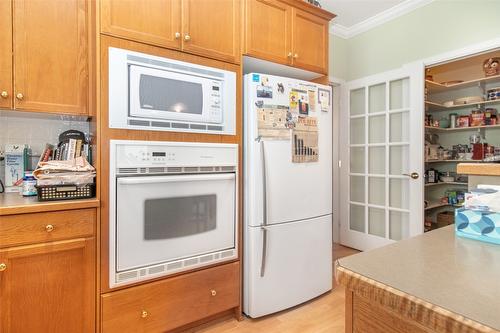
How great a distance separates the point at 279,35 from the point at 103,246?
5.89 ft

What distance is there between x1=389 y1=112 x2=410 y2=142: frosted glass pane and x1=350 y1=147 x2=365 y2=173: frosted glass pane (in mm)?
380

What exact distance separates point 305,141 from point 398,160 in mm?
1380

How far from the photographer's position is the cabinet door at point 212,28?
5.50 ft

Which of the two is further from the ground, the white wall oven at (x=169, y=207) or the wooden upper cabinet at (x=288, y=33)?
→ the wooden upper cabinet at (x=288, y=33)

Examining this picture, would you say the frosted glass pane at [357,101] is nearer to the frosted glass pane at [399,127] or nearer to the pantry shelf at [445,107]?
the frosted glass pane at [399,127]

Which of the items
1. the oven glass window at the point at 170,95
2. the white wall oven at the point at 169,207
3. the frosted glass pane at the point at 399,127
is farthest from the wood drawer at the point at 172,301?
the frosted glass pane at the point at 399,127

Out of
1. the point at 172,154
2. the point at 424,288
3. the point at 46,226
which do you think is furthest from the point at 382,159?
the point at 46,226

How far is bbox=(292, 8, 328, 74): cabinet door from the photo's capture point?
7.01 ft

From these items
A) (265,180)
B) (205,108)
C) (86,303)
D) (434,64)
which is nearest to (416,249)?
(265,180)

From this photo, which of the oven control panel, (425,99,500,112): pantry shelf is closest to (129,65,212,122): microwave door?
the oven control panel

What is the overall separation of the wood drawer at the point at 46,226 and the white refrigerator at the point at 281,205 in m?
0.95

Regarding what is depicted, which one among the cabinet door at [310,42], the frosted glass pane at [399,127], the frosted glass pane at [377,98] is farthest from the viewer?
the frosted glass pane at [377,98]

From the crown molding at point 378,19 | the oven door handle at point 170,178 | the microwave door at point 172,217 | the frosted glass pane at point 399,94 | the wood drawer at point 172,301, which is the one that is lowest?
the wood drawer at point 172,301

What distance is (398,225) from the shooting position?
2871mm
